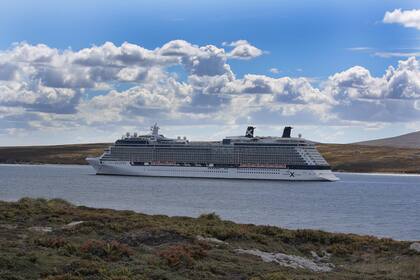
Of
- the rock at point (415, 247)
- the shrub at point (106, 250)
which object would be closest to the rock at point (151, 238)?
the shrub at point (106, 250)

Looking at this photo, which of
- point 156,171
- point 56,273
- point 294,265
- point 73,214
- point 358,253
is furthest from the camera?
point 156,171

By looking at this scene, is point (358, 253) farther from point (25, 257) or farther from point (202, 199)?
point (202, 199)

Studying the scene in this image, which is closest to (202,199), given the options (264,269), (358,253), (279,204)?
(279,204)

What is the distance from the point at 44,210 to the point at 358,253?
1234 centimetres

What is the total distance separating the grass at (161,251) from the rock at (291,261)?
42 cm

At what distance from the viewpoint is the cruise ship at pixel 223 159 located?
115 meters

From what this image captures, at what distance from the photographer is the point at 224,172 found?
116 metres

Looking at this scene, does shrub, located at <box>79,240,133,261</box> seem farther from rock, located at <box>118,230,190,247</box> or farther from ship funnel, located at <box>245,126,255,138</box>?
ship funnel, located at <box>245,126,255,138</box>

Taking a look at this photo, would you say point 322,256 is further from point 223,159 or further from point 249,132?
point 249,132

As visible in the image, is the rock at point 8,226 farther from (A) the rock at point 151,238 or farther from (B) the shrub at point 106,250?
(B) the shrub at point 106,250

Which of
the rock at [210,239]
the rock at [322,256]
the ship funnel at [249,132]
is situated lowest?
the rock at [322,256]

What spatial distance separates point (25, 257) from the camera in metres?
15.0

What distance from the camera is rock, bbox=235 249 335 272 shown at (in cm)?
1870

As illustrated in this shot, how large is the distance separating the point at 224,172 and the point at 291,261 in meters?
96.9
